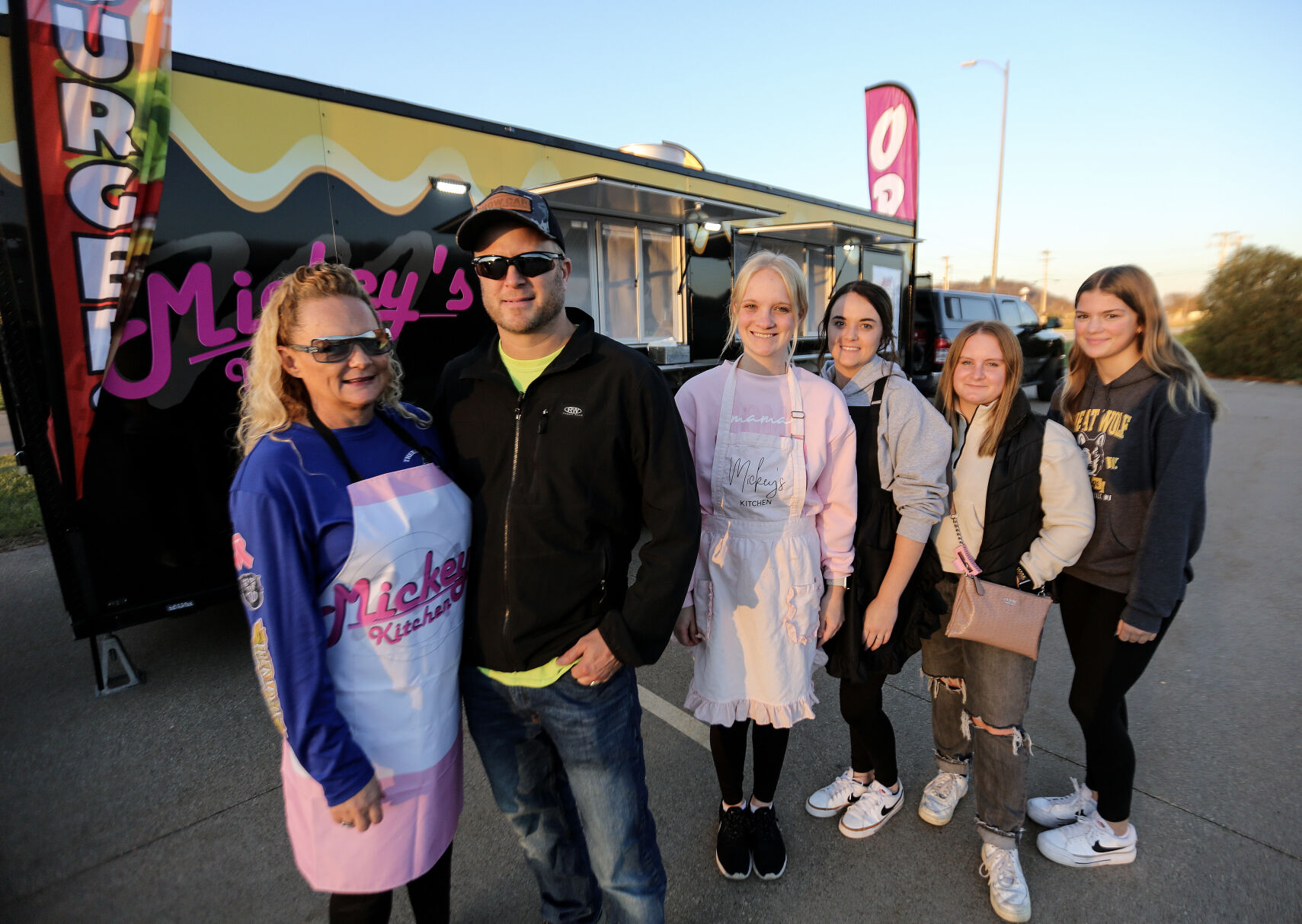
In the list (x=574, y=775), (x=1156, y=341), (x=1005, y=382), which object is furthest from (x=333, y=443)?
(x=1156, y=341)

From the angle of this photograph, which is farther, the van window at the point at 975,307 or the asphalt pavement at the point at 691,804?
the van window at the point at 975,307

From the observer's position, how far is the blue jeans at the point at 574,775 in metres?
1.58

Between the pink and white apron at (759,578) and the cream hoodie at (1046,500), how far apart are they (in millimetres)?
486

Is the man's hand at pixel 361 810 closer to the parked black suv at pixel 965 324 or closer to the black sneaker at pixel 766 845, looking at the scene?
the black sneaker at pixel 766 845

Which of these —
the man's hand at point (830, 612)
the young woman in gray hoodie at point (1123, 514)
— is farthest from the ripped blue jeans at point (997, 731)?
the man's hand at point (830, 612)

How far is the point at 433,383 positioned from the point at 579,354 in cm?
270

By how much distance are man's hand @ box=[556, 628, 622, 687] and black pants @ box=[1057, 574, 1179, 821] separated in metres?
1.57

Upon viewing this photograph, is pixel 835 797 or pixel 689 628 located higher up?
pixel 689 628

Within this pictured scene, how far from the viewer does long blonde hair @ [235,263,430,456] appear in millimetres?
1405

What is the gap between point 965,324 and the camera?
9.26 metres

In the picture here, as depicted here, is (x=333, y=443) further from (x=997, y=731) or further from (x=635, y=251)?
(x=635, y=251)

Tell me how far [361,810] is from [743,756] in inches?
48.4

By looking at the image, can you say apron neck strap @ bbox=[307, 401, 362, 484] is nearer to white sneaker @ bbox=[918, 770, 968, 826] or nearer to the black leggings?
the black leggings

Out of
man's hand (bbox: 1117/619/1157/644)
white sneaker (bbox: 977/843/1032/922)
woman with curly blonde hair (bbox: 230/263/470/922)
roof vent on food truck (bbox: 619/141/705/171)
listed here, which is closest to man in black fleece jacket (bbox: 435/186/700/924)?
woman with curly blonde hair (bbox: 230/263/470/922)
